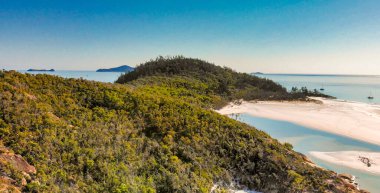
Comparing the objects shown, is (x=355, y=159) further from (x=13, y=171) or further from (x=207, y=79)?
(x=207, y=79)

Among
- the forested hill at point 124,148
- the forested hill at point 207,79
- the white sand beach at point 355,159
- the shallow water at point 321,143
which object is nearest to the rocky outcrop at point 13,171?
the forested hill at point 124,148

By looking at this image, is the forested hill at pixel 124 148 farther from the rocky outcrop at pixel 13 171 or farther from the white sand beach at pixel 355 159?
the white sand beach at pixel 355 159

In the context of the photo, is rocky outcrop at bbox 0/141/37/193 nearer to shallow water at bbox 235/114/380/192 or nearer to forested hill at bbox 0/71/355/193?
forested hill at bbox 0/71/355/193

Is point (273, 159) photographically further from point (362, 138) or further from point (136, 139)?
A: point (362, 138)

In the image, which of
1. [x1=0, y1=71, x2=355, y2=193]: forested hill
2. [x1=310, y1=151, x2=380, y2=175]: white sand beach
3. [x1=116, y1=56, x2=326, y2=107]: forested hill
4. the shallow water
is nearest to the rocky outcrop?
[x1=0, y1=71, x2=355, y2=193]: forested hill

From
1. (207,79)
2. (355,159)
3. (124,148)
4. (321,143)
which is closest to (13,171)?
(124,148)
